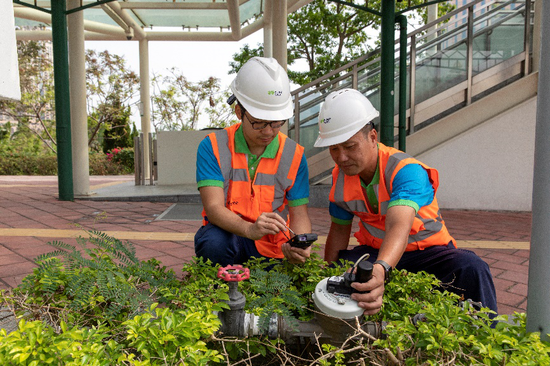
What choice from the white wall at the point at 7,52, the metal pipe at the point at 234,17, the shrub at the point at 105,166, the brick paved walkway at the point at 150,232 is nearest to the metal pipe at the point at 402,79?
the brick paved walkway at the point at 150,232

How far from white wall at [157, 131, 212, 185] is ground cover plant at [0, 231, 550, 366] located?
8896mm

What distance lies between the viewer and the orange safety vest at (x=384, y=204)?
2.36 m

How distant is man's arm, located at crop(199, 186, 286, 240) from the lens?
6.75ft

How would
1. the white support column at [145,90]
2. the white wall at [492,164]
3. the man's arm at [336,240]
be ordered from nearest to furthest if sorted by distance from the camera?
the man's arm at [336,240], the white wall at [492,164], the white support column at [145,90]

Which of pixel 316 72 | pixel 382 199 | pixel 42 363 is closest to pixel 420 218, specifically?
pixel 382 199

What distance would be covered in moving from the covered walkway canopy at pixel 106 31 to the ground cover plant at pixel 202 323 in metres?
6.70

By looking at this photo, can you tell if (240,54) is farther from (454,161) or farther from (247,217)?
(247,217)

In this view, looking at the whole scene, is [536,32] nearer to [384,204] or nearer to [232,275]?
[384,204]

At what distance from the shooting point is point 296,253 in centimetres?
204

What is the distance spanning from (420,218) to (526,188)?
234 inches

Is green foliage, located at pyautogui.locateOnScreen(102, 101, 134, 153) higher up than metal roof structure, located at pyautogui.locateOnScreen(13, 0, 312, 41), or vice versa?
metal roof structure, located at pyautogui.locateOnScreen(13, 0, 312, 41)

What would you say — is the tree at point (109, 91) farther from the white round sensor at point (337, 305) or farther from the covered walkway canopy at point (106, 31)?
the white round sensor at point (337, 305)

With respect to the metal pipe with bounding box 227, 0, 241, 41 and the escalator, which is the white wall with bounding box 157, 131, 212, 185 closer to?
the metal pipe with bounding box 227, 0, 241, 41

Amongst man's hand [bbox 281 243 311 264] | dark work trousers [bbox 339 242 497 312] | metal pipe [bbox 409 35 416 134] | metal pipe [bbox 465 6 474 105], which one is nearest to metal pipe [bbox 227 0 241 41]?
metal pipe [bbox 409 35 416 134]
